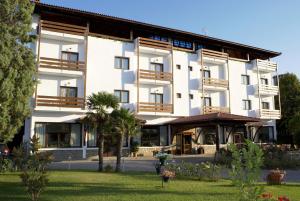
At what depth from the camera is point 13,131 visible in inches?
749

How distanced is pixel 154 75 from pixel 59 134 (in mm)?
10712

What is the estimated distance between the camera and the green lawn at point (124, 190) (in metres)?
11.9

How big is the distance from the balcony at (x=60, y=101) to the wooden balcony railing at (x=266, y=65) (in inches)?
927

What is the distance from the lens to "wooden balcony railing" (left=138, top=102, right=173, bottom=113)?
3362cm

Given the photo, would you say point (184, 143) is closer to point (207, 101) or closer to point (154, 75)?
point (207, 101)

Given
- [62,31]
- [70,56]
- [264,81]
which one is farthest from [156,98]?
[264,81]

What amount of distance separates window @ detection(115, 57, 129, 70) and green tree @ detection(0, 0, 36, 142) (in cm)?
1377

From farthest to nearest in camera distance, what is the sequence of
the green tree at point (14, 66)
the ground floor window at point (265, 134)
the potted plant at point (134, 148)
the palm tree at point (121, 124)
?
1. the ground floor window at point (265, 134)
2. the potted plant at point (134, 148)
3. the palm tree at point (121, 124)
4. the green tree at point (14, 66)

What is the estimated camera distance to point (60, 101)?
29.7 m

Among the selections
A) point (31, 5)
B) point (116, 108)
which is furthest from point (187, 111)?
point (31, 5)

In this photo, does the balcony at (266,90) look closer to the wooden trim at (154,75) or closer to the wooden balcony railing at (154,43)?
the wooden trim at (154,75)

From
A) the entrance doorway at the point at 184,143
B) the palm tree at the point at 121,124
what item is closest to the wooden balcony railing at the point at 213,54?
the entrance doorway at the point at 184,143

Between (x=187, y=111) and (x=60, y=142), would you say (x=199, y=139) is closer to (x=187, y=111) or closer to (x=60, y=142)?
(x=187, y=111)

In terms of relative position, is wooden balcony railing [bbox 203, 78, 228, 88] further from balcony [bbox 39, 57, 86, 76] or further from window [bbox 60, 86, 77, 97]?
window [bbox 60, 86, 77, 97]
